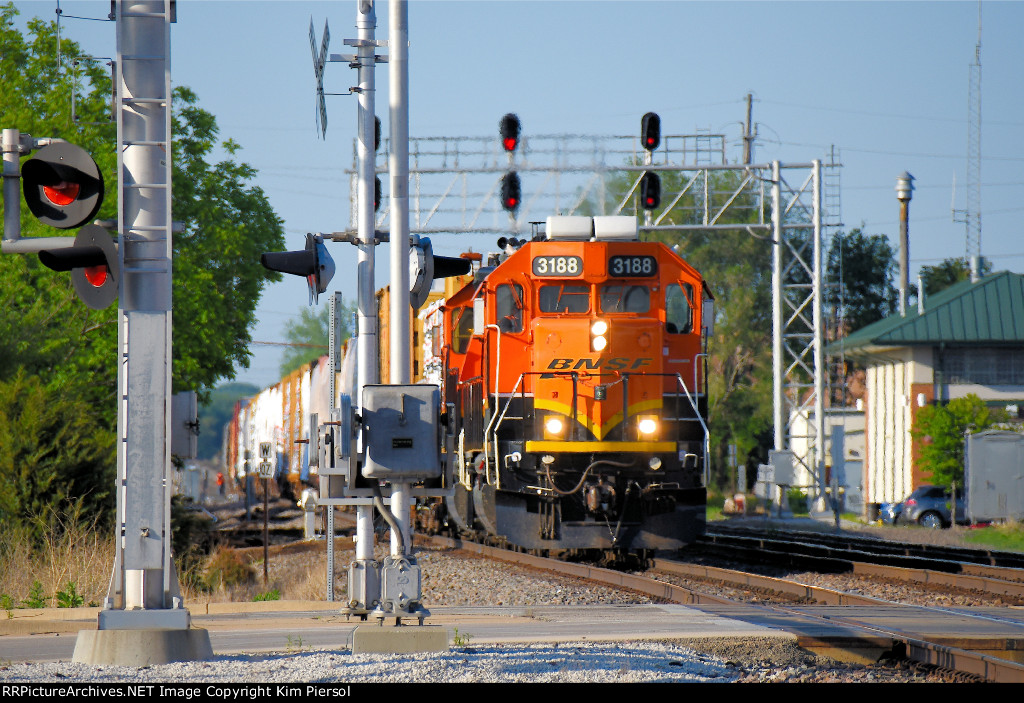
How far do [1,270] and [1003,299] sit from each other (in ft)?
104

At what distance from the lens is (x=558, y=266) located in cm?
1587

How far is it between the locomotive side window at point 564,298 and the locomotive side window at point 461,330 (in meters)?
2.58

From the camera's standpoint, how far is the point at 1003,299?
4231cm

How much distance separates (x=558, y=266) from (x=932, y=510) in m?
23.3

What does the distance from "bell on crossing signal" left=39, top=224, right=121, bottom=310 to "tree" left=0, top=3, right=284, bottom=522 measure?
29.1ft

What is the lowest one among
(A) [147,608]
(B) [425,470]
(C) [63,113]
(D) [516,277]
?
(A) [147,608]

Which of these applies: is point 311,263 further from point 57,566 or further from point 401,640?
point 57,566

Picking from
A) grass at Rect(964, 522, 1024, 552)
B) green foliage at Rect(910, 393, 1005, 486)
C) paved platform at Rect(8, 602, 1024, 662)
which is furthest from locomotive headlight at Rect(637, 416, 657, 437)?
green foliage at Rect(910, 393, 1005, 486)

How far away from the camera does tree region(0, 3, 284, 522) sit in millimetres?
17469

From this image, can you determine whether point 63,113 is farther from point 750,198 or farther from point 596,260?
point 750,198

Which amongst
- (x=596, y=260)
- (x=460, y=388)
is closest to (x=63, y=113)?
(x=460, y=388)

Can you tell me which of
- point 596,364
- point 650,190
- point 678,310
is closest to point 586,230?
point 678,310

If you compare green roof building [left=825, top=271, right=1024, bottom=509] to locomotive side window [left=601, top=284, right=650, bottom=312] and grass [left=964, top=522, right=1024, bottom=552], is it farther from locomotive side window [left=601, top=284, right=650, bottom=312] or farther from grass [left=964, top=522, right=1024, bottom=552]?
locomotive side window [left=601, top=284, right=650, bottom=312]
